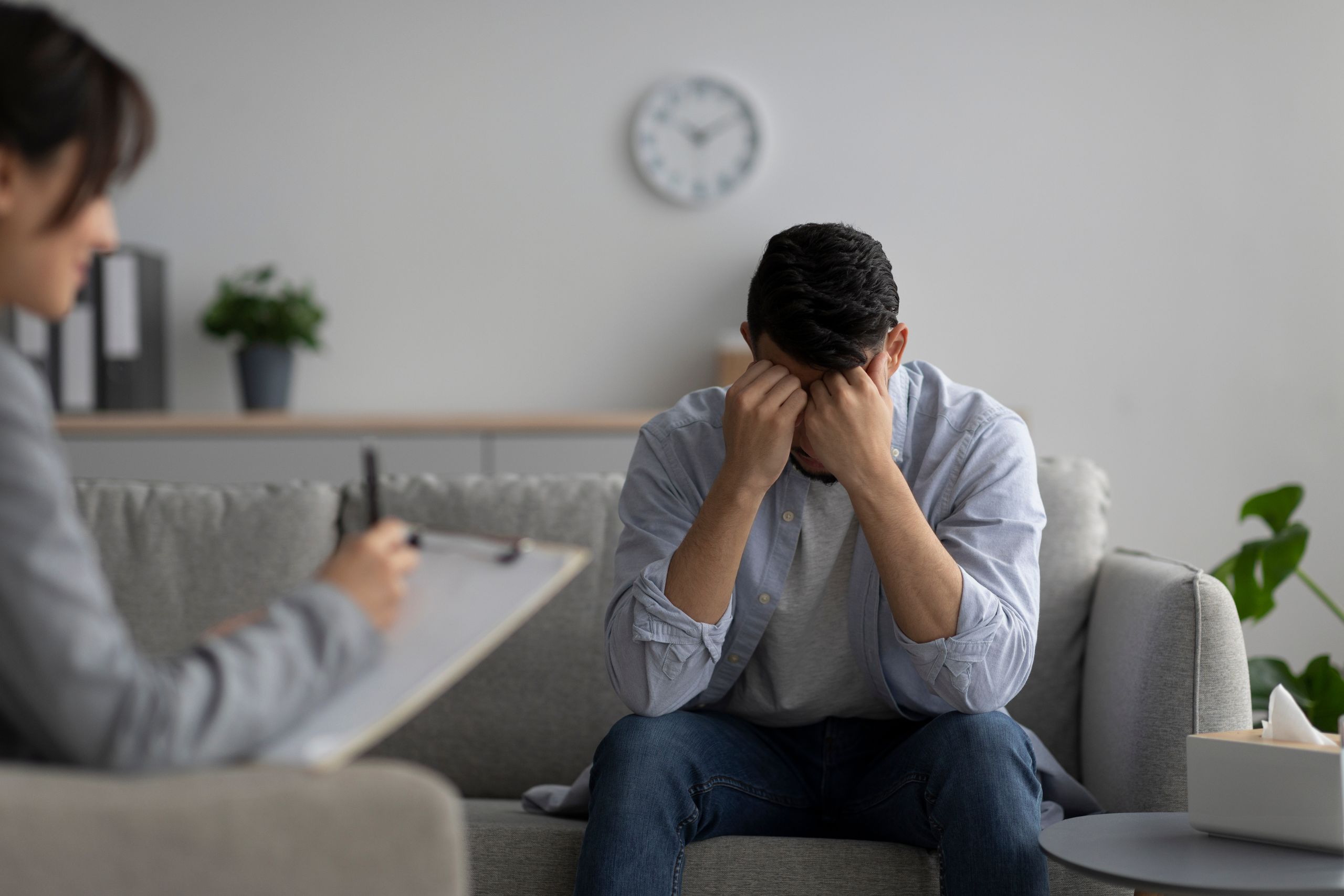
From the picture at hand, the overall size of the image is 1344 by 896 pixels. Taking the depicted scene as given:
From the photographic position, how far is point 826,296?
1.33 m

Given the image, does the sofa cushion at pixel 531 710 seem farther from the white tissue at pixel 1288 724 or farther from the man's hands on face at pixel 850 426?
the white tissue at pixel 1288 724

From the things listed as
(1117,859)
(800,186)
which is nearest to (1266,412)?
(800,186)

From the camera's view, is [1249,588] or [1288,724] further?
[1249,588]

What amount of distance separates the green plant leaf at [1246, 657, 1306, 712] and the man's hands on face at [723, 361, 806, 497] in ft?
3.56

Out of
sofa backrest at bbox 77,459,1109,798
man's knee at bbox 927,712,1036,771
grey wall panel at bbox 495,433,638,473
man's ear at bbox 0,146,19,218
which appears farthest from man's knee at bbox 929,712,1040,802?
grey wall panel at bbox 495,433,638,473

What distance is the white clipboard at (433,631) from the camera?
0.71m

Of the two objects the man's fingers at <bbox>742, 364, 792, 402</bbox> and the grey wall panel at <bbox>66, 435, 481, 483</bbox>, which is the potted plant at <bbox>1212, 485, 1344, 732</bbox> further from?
the grey wall panel at <bbox>66, 435, 481, 483</bbox>

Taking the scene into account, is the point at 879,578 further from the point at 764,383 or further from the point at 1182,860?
the point at 1182,860

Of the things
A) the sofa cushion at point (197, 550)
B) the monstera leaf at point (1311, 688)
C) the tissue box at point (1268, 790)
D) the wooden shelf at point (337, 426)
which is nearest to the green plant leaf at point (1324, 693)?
the monstera leaf at point (1311, 688)

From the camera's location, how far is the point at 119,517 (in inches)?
75.2

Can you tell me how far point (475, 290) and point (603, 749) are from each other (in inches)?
80.5

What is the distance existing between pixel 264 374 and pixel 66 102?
2.37 meters

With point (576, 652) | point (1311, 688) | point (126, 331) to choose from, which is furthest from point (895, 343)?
point (126, 331)

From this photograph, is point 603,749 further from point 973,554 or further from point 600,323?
point 600,323
